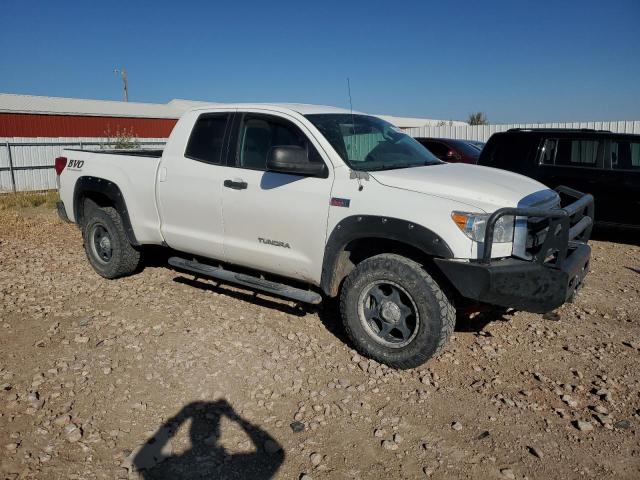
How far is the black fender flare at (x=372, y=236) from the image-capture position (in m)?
3.67

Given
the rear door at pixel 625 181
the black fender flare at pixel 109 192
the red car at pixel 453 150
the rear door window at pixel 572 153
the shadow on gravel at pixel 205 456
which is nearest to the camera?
the shadow on gravel at pixel 205 456

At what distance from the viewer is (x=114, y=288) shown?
19.6ft

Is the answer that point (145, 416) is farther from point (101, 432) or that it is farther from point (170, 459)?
point (170, 459)

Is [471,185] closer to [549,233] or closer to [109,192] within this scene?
[549,233]

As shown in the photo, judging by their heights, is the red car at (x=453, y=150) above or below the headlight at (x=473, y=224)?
above

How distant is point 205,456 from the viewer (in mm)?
3043

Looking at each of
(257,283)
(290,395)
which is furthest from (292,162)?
(290,395)

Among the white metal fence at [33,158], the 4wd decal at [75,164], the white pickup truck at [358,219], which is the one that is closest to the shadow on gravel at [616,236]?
the white pickup truck at [358,219]

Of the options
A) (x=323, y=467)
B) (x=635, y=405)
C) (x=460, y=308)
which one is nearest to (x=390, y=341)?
(x=460, y=308)

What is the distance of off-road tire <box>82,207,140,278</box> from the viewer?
597 centimetres

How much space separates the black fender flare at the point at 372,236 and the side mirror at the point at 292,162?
478mm

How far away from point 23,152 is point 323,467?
61.2 feet

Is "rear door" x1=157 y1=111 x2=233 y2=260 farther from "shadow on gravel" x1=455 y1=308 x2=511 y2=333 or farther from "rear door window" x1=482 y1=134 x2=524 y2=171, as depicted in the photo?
"rear door window" x1=482 y1=134 x2=524 y2=171

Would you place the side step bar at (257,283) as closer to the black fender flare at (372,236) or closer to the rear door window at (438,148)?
the black fender flare at (372,236)
